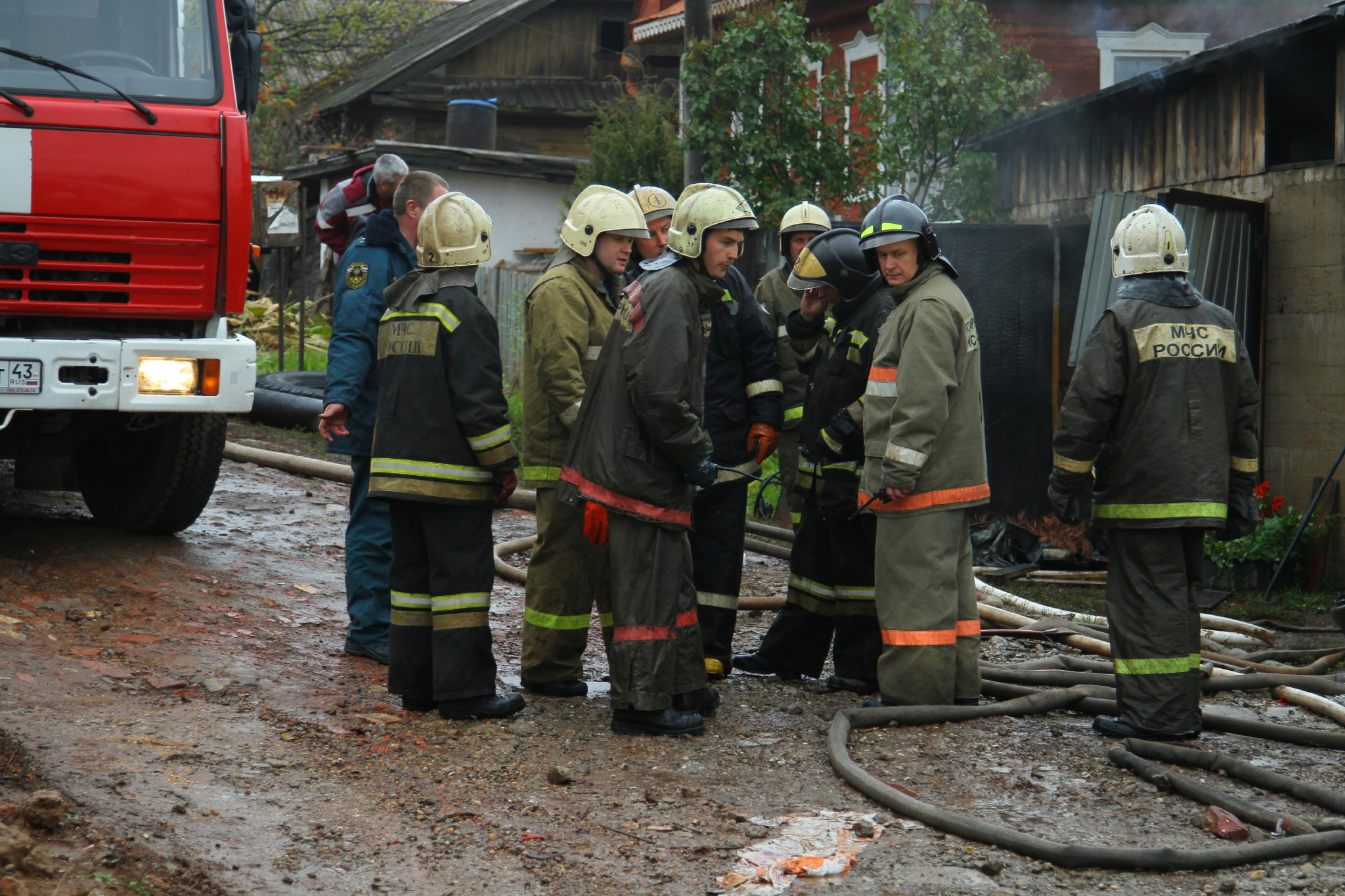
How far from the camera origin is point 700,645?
187 inches

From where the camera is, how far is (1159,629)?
15.2 ft

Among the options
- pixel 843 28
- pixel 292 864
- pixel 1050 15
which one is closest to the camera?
pixel 292 864

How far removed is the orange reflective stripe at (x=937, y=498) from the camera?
4840 mm

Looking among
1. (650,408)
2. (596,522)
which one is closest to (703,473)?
(650,408)

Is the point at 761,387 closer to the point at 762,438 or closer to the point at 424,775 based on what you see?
the point at 762,438

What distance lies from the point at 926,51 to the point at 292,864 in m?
10.6

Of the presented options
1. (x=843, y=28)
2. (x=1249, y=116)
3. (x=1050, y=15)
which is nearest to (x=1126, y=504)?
(x=1249, y=116)

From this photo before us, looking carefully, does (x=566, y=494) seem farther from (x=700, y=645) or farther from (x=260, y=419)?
(x=260, y=419)

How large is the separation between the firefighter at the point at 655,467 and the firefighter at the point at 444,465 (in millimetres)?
365

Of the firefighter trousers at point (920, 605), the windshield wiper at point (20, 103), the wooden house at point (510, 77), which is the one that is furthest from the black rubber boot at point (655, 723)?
the wooden house at point (510, 77)

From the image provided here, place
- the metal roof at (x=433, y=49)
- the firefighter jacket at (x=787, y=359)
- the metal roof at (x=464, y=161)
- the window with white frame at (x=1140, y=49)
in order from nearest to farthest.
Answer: the firefighter jacket at (x=787, y=359) < the window with white frame at (x=1140, y=49) < the metal roof at (x=464, y=161) < the metal roof at (x=433, y=49)

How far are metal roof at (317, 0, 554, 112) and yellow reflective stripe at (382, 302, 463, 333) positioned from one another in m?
21.3

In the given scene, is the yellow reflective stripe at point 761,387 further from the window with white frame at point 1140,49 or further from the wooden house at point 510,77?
the wooden house at point 510,77

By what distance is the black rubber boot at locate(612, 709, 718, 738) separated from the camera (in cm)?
466
